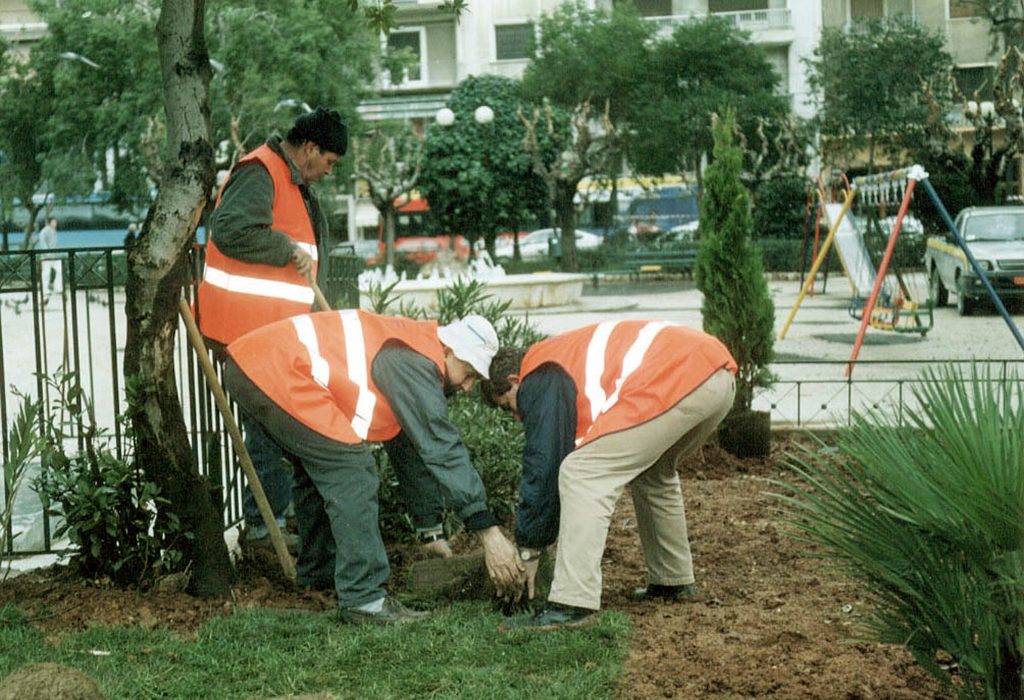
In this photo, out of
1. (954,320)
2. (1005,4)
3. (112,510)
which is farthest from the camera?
(1005,4)

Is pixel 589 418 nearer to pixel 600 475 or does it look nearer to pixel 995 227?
pixel 600 475

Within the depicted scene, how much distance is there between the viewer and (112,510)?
15.4 ft

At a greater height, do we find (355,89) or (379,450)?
(355,89)

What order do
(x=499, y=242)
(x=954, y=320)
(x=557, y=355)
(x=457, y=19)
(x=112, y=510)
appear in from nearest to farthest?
(x=557, y=355)
(x=112, y=510)
(x=457, y=19)
(x=954, y=320)
(x=499, y=242)

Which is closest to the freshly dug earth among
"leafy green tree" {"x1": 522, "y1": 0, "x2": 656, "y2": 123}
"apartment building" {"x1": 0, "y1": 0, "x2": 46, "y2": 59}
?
"leafy green tree" {"x1": 522, "y1": 0, "x2": 656, "y2": 123}

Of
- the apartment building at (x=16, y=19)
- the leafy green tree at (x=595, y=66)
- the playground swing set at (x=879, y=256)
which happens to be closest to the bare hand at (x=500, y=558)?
the playground swing set at (x=879, y=256)

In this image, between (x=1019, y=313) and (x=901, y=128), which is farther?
(x=901, y=128)

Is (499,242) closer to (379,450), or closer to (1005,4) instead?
(1005,4)

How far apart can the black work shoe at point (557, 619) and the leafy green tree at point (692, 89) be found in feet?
111

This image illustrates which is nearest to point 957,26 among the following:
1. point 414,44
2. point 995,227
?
point 414,44

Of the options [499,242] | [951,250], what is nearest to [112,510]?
[951,250]

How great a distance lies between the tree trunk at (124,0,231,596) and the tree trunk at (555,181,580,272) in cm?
2825

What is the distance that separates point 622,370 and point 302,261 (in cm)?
167

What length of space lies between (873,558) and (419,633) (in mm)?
1799
